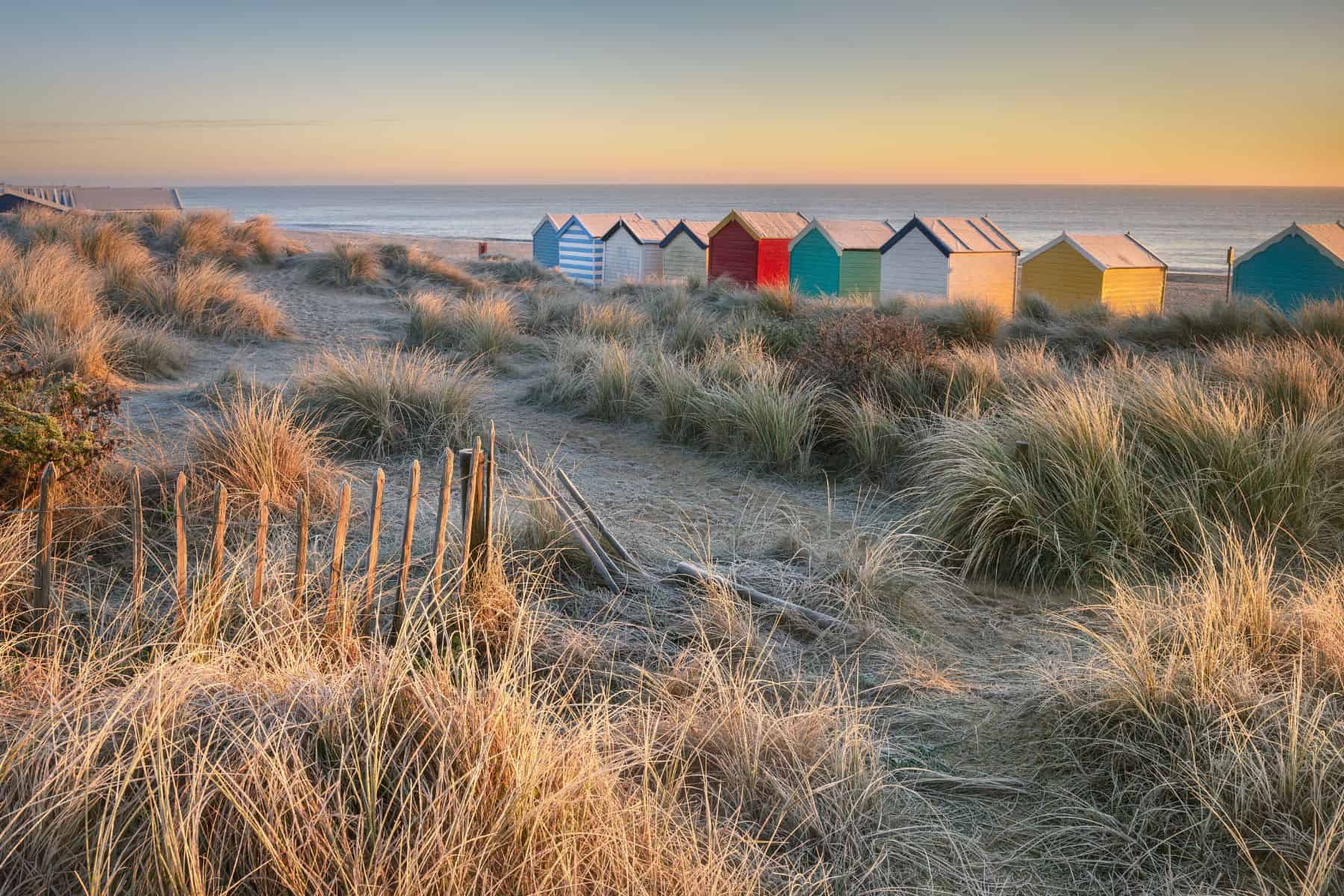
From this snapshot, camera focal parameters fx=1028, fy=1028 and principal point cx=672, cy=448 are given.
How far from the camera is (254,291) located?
15492 millimetres

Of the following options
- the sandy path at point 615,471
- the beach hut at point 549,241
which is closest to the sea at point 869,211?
the beach hut at point 549,241

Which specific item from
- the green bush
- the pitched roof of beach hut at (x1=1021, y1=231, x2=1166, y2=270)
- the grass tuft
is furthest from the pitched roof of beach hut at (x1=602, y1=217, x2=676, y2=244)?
the green bush

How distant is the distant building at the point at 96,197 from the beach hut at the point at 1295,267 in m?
24.0

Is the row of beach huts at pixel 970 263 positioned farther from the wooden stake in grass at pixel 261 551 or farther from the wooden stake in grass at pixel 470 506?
the wooden stake in grass at pixel 261 551

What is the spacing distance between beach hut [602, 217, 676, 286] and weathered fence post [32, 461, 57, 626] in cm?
2008

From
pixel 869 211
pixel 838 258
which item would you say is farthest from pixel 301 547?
pixel 869 211

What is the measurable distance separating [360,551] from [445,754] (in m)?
2.62

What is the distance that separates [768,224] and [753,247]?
75 centimetres

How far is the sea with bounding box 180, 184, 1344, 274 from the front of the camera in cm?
7431

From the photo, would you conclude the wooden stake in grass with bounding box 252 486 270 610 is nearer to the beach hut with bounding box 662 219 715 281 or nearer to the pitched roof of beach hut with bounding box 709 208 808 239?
the pitched roof of beach hut with bounding box 709 208 808 239

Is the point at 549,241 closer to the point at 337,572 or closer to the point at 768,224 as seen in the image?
the point at 768,224

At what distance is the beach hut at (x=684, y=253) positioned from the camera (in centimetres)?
2283

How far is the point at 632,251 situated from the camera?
2411 centimetres

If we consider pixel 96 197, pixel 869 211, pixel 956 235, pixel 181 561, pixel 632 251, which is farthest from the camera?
pixel 869 211
